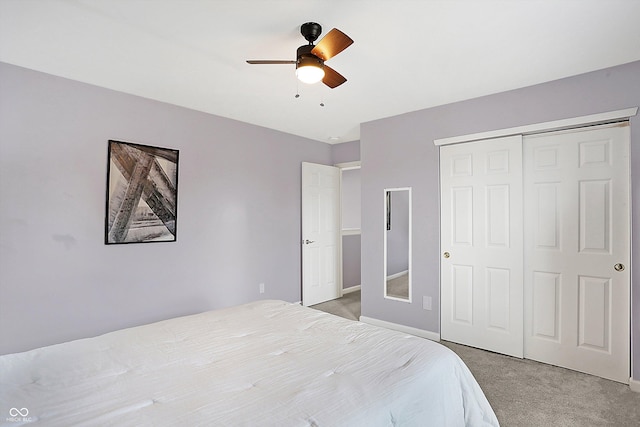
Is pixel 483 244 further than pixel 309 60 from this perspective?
Yes

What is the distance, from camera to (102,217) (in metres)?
2.88

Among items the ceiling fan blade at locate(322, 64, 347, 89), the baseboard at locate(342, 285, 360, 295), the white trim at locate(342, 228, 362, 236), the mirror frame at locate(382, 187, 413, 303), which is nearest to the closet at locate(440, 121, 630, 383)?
the mirror frame at locate(382, 187, 413, 303)

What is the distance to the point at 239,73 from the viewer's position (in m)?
2.62

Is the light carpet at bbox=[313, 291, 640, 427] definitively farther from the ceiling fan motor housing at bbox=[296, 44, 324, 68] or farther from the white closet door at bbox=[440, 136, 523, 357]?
the ceiling fan motor housing at bbox=[296, 44, 324, 68]

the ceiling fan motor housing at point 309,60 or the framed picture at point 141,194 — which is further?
the framed picture at point 141,194

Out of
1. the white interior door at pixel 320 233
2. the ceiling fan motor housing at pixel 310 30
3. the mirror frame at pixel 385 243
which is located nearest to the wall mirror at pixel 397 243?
the mirror frame at pixel 385 243

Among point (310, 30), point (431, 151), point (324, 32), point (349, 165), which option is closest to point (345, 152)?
point (349, 165)

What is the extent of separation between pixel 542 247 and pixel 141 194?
12.2 ft

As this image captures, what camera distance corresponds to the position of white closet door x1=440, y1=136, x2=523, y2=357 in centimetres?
297

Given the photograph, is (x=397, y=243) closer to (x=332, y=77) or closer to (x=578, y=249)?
(x=578, y=249)

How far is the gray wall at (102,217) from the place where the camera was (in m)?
2.47

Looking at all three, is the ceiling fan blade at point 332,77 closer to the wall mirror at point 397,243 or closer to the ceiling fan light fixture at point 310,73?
the ceiling fan light fixture at point 310,73

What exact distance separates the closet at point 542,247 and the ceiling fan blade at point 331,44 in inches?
76.6

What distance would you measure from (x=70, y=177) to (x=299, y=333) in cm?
236
